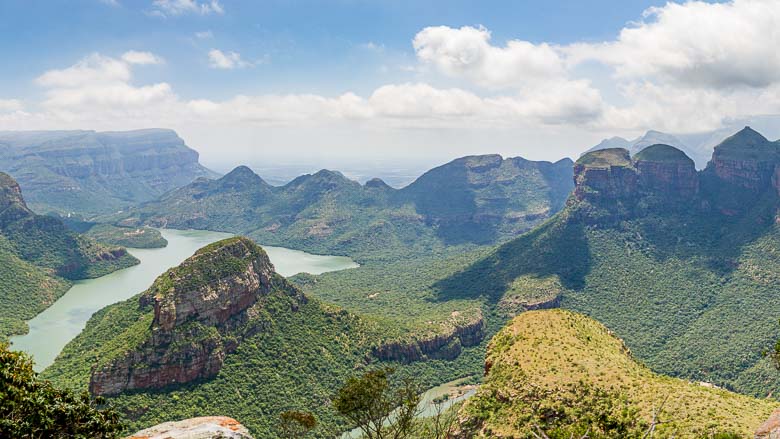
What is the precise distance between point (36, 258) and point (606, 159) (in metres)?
198

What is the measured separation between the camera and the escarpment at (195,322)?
65.0 meters

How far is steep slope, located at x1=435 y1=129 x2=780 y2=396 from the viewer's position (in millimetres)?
102500

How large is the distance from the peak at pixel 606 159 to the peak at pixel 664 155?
19.6ft

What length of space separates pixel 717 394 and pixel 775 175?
138 m

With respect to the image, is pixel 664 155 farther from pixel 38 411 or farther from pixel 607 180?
pixel 38 411

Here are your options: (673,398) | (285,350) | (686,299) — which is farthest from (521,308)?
(673,398)

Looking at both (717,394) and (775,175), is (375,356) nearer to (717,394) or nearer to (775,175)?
(717,394)

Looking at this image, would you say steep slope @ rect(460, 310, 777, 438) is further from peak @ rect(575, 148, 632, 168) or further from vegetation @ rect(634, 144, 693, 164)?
vegetation @ rect(634, 144, 693, 164)

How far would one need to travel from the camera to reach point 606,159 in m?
168

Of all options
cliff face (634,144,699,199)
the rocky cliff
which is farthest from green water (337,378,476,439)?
cliff face (634,144,699,199)

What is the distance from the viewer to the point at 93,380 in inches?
2501

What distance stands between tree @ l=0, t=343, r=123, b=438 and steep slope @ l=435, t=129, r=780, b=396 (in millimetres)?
98995

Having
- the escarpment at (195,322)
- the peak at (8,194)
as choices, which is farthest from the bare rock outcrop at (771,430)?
the peak at (8,194)

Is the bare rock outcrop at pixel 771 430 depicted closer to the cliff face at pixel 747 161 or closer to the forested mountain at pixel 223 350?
the forested mountain at pixel 223 350
